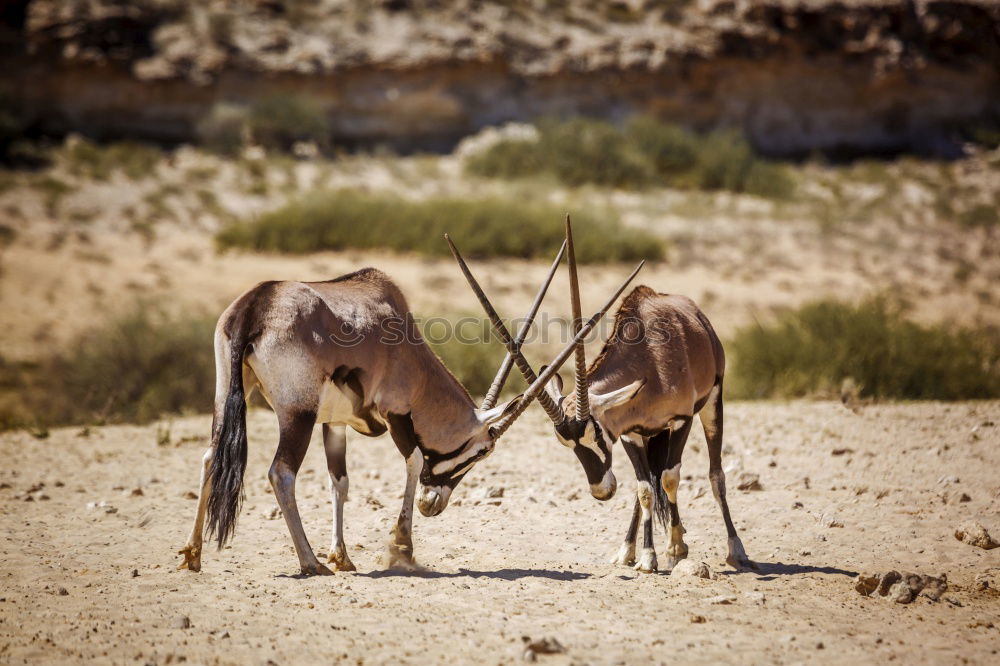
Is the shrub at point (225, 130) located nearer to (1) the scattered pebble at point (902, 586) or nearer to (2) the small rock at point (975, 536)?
(2) the small rock at point (975, 536)

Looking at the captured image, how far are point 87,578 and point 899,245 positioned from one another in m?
20.3

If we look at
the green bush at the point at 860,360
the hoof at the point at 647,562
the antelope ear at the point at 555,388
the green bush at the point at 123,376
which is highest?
the antelope ear at the point at 555,388

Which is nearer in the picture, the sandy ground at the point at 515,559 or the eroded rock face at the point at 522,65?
the sandy ground at the point at 515,559

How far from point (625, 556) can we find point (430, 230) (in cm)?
1417

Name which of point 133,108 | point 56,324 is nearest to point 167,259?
point 56,324

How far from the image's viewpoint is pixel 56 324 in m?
15.5

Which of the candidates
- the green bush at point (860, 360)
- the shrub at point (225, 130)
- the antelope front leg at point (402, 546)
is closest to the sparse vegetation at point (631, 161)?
the shrub at point (225, 130)

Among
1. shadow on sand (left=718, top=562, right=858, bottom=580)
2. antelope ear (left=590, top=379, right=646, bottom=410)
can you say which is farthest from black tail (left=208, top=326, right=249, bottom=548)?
shadow on sand (left=718, top=562, right=858, bottom=580)

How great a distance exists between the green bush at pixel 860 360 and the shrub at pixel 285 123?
55.6 ft

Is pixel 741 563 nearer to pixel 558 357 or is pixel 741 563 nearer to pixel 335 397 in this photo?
pixel 558 357

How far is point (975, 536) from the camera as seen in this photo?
22.6 ft

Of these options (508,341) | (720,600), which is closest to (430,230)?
(508,341)

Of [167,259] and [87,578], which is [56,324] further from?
[87,578]

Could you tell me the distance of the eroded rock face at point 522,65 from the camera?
92.5 ft
